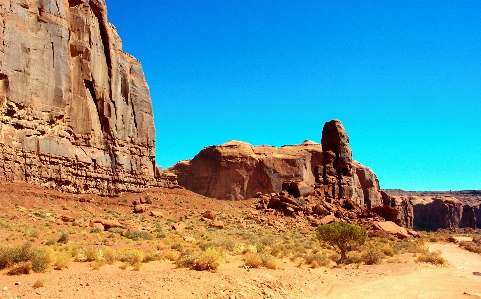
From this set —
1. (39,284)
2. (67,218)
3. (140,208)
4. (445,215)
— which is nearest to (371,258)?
(39,284)

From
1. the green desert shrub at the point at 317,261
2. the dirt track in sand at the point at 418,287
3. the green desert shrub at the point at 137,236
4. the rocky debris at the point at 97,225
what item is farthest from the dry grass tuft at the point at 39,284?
the rocky debris at the point at 97,225

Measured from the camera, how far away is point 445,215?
10075 cm

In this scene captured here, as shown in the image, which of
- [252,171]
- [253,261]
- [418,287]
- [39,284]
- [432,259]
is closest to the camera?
[39,284]

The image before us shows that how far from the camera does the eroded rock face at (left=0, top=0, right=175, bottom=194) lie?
26969mm

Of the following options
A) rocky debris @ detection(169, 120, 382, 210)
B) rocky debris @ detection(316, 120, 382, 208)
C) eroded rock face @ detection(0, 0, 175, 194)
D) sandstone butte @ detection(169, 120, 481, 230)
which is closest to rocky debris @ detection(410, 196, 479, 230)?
sandstone butte @ detection(169, 120, 481, 230)

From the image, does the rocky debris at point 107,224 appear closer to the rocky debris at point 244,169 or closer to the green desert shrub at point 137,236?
the green desert shrub at point 137,236

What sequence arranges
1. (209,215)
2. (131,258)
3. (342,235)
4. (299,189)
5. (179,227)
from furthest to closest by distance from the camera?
(299,189) → (209,215) → (179,227) → (342,235) → (131,258)

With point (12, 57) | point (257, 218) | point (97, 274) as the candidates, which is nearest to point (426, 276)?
point (97, 274)

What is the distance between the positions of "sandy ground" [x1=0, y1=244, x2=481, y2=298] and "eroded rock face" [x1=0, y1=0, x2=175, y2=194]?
19467mm

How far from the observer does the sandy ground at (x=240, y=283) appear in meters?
8.71

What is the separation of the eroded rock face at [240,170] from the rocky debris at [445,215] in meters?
51.1

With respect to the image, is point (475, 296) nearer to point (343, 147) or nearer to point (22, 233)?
point (22, 233)

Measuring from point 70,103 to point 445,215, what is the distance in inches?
4068

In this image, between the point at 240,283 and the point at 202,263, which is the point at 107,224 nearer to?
the point at 202,263
